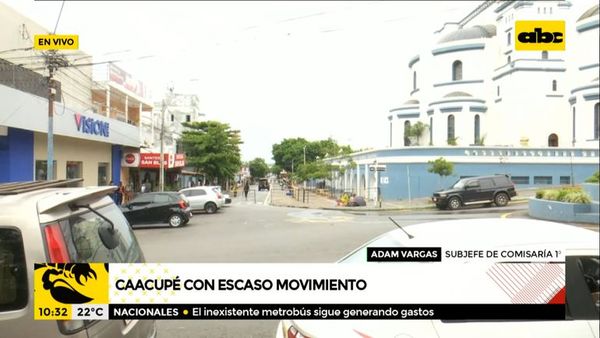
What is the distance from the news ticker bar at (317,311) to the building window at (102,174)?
0.95 metres

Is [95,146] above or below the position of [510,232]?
above

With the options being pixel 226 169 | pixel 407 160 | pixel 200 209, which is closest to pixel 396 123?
pixel 226 169

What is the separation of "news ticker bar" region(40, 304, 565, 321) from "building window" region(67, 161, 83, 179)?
3.08ft

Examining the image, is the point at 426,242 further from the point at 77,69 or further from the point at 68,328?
the point at 77,69

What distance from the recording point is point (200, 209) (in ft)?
23.6

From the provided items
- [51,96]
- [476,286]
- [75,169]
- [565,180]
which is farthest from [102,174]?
[565,180]

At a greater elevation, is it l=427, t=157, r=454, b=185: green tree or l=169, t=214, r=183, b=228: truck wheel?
l=427, t=157, r=454, b=185: green tree

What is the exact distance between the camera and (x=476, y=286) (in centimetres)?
141

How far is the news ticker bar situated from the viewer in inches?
50.4

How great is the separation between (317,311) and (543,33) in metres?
1.60

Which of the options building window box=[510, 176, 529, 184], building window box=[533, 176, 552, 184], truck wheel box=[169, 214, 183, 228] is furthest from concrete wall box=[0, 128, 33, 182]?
building window box=[533, 176, 552, 184]

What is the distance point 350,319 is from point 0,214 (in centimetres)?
126

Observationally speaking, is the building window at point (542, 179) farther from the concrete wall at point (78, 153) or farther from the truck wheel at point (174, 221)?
the concrete wall at point (78, 153)

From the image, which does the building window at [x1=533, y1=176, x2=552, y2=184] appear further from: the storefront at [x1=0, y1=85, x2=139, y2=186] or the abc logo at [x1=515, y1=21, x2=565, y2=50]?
the storefront at [x1=0, y1=85, x2=139, y2=186]
